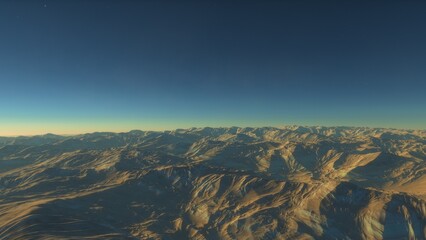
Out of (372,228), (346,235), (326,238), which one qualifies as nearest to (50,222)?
(326,238)

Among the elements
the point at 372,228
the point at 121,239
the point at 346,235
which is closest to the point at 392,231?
the point at 372,228

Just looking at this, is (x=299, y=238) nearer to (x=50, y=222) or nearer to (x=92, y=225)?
(x=92, y=225)

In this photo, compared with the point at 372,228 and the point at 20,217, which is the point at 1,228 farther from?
the point at 372,228

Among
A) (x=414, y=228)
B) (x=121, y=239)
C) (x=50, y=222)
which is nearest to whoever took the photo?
(x=121, y=239)

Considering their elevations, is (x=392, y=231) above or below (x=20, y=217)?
below

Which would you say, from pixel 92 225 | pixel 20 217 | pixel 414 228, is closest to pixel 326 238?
pixel 414 228

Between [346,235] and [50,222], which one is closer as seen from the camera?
[50,222]

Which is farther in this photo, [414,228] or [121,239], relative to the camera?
[414,228]

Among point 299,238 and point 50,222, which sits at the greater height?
point 50,222

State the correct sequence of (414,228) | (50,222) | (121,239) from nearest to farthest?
(121,239)
(50,222)
(414,228)
